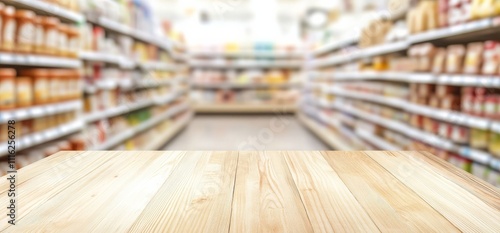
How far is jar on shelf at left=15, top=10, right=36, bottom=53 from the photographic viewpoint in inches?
85.4

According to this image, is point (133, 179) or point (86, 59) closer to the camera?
point (133, 179)

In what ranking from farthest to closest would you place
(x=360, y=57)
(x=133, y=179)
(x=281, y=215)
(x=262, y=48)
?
(x=262, y=48)
(x=360, y=57)
(x=133, y=179)
(x=281, y=215)

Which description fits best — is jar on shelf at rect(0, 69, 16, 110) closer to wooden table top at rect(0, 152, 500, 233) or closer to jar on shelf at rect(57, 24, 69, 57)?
jar on shelf at rect(57, 24, 69, 57)

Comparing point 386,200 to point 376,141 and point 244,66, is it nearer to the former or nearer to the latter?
point 376,141

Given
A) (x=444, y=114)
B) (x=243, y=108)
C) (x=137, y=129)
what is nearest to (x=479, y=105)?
(x=444, y=114)

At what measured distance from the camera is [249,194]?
900mm

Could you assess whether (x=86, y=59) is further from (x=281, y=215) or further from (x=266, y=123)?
(x=266, y=123)

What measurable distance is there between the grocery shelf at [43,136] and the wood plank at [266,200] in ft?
5.25

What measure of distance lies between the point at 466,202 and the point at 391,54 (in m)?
3.68

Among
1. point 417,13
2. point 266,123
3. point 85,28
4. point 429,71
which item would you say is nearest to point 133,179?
point 85,28

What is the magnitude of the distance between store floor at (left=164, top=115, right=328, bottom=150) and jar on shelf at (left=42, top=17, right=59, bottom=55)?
2891mm

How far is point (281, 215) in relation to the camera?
0.78 m

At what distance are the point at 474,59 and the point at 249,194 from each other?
7.28ft

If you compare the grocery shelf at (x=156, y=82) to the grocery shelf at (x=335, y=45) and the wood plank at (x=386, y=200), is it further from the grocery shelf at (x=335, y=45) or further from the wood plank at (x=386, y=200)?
the wood plank at (x=386, y=200)
